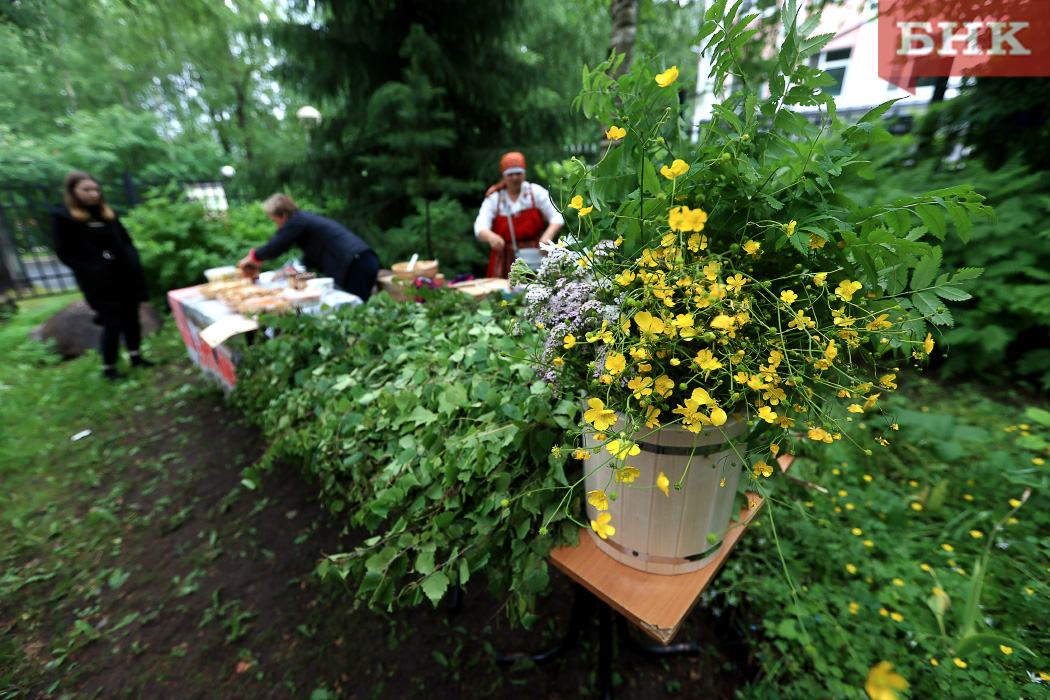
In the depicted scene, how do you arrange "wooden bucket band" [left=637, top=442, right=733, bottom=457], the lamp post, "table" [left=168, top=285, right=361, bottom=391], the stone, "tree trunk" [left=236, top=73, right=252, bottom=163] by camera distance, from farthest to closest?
1. "tree trunk" [left=236, top=73, right=252, bottom=163]
2. the lamp post
3. the stone
4. "table" [left=168, top=285, right=361, bottom=391]
5. "wooden bucket band" [left=637, top=442, right=733, bottom=457]

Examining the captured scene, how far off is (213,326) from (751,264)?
265cm

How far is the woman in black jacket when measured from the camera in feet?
12.3

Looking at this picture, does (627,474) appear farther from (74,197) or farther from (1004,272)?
(74,197)

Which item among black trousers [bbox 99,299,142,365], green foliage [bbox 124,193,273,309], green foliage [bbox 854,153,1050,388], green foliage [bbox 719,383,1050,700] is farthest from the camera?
green foliage [bbox 124,193,273,309]

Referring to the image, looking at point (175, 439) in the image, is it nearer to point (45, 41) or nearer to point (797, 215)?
point (45, 41)

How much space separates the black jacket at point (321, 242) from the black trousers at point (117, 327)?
6.19 ft

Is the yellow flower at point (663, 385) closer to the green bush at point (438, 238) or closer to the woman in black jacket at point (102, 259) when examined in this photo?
the green bush at point (438, 238)

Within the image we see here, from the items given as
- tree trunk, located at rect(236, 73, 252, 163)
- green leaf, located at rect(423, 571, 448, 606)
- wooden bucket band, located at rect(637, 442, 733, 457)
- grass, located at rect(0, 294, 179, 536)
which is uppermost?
tree trunk, located at rect(236, 73, 252, 163)

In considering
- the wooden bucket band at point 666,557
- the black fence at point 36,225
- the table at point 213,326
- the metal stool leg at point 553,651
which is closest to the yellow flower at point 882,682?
the wooden bucket band at point 666,557

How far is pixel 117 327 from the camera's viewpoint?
4.20 metres

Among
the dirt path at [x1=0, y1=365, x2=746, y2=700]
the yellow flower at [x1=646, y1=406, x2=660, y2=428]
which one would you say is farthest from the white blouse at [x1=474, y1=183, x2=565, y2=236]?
the yellow flower at [x1=646, y1=406, x2=660, y2=428]

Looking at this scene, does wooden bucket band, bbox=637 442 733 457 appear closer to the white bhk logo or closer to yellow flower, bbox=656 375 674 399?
yellow flower, bbox=656 375 674 399

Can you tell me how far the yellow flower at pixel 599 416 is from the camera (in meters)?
0.76

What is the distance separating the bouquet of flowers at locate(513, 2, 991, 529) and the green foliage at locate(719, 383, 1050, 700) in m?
0.53
